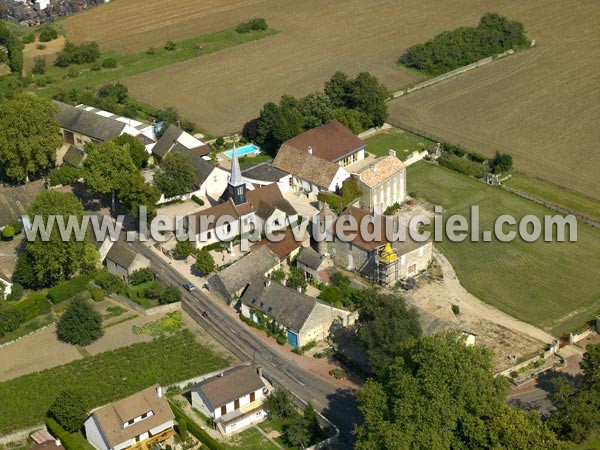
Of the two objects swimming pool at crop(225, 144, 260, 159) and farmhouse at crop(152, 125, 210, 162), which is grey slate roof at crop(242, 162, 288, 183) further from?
farmhouse at crop(152, 125, 210, 162)

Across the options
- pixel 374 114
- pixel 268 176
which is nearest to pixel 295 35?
pixel 374 114

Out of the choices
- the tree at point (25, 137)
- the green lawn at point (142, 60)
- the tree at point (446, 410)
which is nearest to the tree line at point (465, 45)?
the green lawn at point (142, 60)

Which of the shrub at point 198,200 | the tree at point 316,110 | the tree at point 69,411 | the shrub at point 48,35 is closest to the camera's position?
the tree at point 69,411

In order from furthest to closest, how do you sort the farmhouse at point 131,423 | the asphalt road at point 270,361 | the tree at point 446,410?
the asphalt road at point 270,361 → the farmhouse at point 131,423 → the tree at point 446,410

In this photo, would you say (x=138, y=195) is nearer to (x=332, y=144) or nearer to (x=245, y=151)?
(x=245, y=151)

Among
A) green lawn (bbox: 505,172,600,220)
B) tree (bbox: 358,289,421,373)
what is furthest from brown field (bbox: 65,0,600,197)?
tree (bbox: 358,289,421,373)

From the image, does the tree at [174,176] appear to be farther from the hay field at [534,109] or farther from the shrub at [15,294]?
the hay field at [534,109]

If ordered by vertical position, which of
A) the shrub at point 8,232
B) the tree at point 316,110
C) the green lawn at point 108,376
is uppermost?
the tree at point 316,110
